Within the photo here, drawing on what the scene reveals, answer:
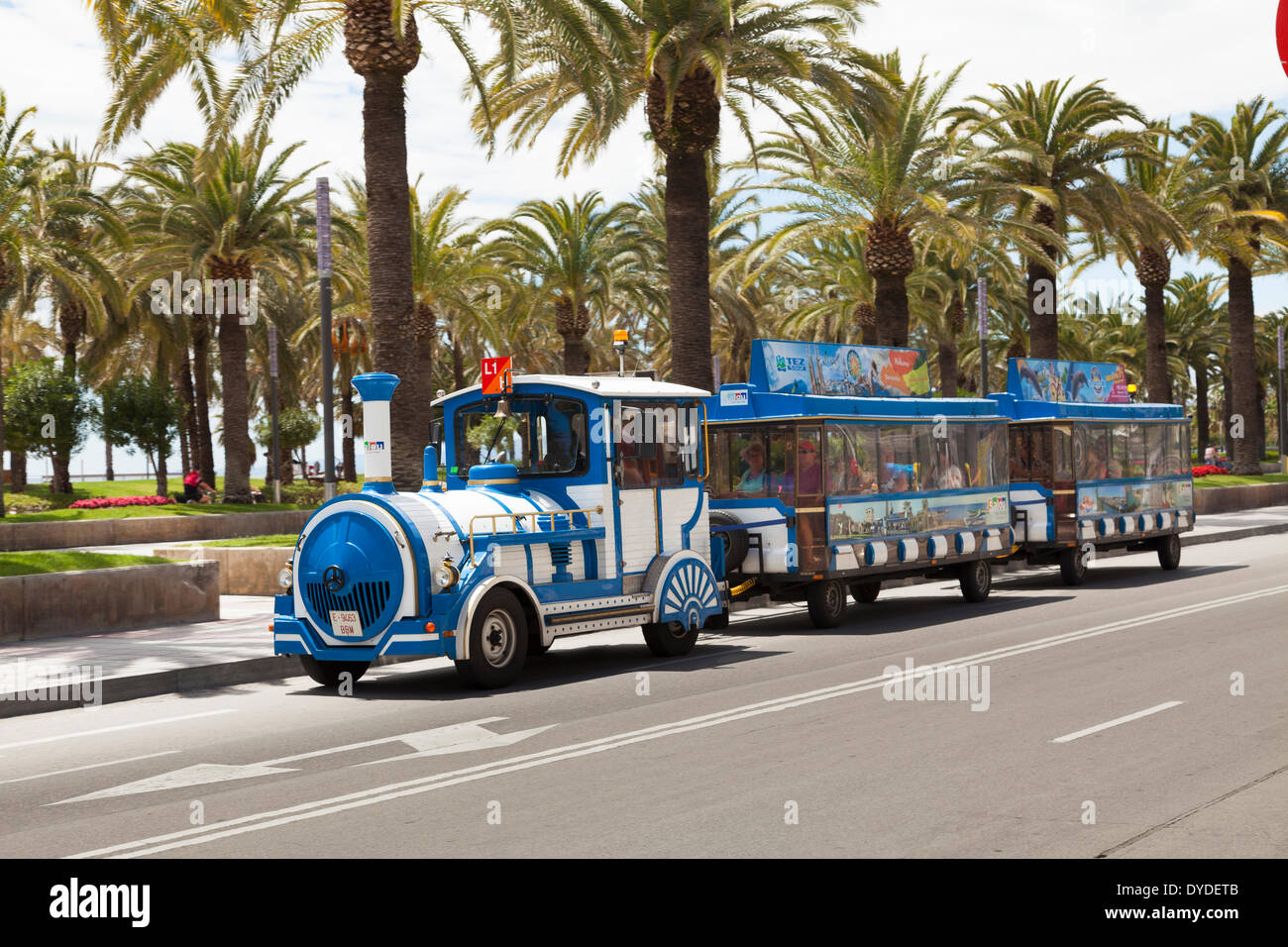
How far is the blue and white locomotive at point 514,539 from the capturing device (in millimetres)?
11820

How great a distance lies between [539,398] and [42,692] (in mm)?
5085

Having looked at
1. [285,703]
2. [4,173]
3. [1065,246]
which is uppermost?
[4,173]

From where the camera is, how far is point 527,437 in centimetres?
1347

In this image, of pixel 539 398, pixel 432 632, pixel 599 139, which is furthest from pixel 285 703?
pixel 599 139

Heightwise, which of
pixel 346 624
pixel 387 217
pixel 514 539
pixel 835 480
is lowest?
pixel 346 624

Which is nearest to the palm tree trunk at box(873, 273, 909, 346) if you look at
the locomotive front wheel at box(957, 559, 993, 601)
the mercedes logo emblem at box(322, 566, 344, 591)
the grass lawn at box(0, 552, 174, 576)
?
the locomotive front wheel at box(957, 559, 993, 601)

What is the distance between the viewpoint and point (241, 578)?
822 inches

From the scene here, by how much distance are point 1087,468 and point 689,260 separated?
7133mm

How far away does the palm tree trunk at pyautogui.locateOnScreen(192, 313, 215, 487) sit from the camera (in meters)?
39.9

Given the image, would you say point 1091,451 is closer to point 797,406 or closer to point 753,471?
point 797,406

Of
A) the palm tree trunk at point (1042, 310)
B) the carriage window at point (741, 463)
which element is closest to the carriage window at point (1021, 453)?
the carriage window at point (741, 463)

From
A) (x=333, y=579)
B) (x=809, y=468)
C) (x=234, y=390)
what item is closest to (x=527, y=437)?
(x=333, y=579)

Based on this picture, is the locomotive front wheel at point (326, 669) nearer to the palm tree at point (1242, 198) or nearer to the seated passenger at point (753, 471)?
the seated passenger at point (753, 471)
